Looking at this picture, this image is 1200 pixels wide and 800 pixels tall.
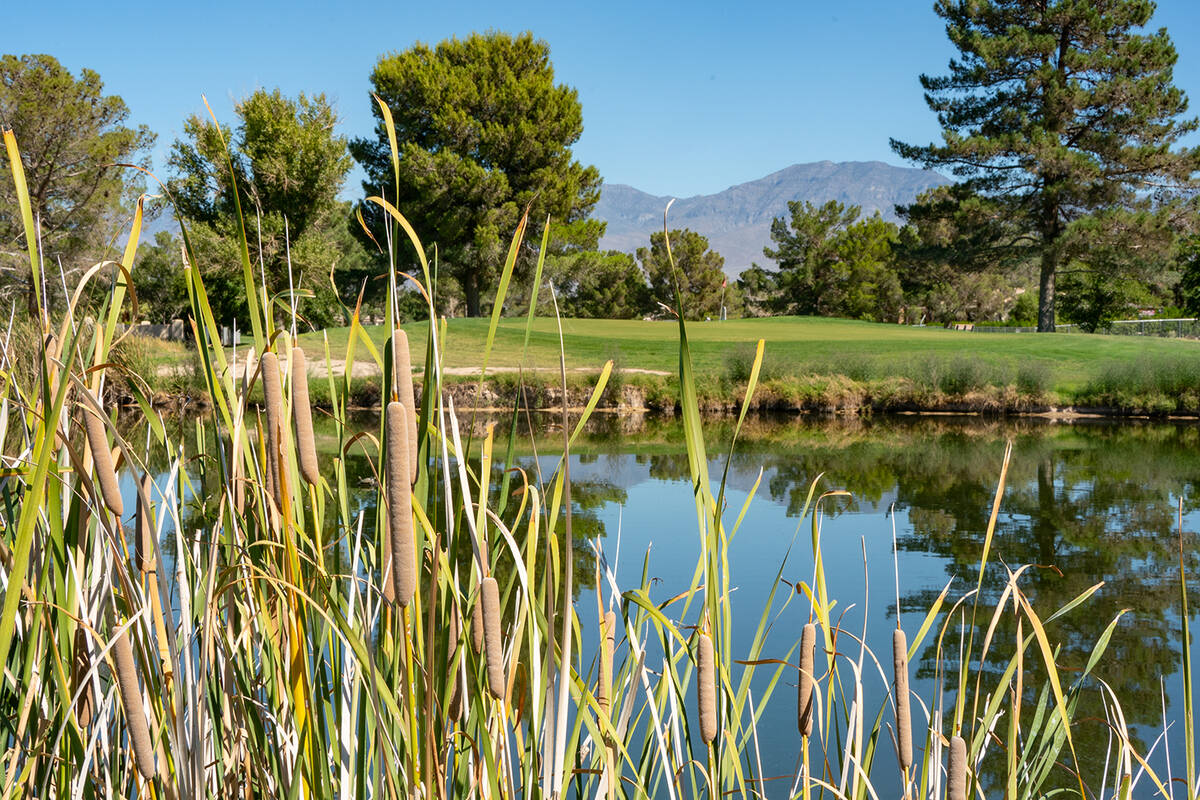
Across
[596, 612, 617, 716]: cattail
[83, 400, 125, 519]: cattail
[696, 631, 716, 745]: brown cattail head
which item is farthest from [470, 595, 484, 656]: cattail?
[83, 400, 125, 519]: cattail

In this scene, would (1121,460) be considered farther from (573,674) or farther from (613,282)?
(613,282)

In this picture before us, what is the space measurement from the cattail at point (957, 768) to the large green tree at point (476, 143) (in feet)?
86.6

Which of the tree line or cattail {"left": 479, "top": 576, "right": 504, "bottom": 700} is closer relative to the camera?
cattail {"left": 479, "top": 576, "right": 504, "bottom": 700}

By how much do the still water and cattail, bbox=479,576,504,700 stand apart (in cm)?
90

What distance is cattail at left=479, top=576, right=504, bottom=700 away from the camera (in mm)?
644

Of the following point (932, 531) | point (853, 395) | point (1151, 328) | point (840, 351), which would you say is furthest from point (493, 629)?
point (1151, 328)

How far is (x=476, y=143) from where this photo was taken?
28125mm

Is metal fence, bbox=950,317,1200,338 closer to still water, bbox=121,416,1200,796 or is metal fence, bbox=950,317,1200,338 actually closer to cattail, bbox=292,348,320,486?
still water, bbox=121,416,1200,796

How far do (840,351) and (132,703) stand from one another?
17.8 metres

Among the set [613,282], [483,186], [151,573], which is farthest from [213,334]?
[613,282]

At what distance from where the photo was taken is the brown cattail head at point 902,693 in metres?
0.89

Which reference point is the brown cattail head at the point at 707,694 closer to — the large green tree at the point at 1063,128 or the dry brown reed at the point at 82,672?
the dry brown reed at the point at 82,672

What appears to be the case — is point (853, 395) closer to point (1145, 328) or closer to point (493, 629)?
point (493, 629)

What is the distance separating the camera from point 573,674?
3.65 feet
